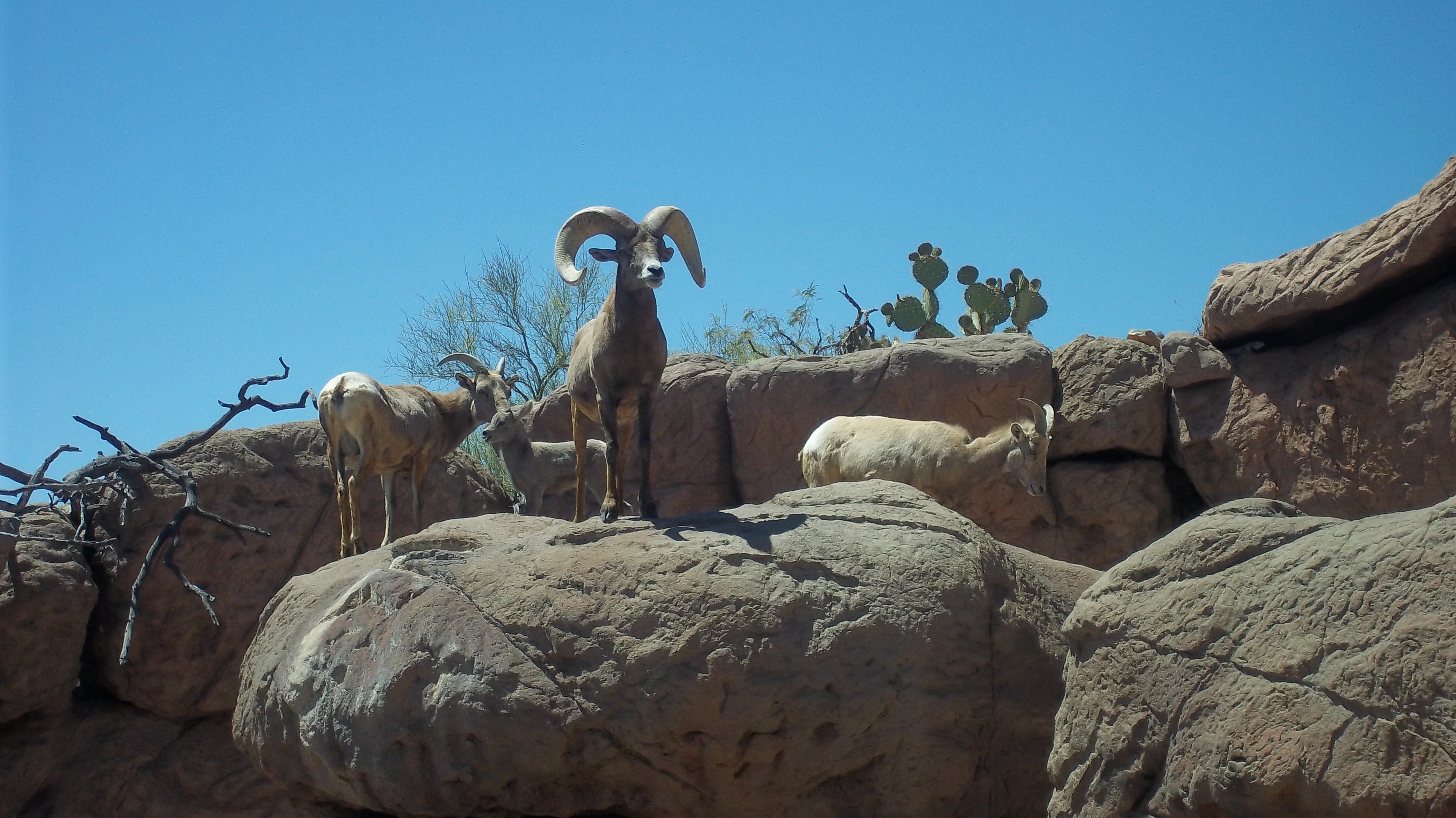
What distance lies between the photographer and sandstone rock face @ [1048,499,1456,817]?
396 cm

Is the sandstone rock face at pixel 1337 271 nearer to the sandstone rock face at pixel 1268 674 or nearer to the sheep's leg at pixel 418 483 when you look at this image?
the sandstone rock face at pixel 1268 674

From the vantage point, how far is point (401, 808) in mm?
5891

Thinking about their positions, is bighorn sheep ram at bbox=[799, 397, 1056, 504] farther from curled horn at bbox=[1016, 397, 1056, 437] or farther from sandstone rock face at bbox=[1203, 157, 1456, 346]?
sandstone rock face at bbox=[1203, 157, 1456, 346]

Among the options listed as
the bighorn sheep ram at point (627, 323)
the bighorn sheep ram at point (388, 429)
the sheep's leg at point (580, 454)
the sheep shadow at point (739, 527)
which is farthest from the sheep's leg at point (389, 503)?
the sheep shadow at point (739, 527)

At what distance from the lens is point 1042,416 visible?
11.5 metres

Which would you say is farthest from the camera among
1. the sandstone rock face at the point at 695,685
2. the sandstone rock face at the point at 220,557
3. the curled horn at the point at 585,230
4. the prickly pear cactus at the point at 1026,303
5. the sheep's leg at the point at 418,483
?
the prickly pear cactus at the point at 1026,303

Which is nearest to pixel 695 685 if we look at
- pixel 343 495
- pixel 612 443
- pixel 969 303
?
pixel 612 443

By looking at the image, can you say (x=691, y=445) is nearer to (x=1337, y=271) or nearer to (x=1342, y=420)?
(x=1342, y=420)

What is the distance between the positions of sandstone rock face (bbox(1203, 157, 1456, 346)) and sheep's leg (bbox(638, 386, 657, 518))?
580 centimetres

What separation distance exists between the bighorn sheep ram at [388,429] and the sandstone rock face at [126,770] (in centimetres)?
217

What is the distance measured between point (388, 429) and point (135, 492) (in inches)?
99.7

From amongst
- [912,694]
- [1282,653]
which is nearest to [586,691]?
[912,694]

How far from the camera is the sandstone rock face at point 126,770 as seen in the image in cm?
1030

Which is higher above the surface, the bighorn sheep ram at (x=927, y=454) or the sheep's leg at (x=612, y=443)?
the bighorn sheep ram at (x=927, y=454)
